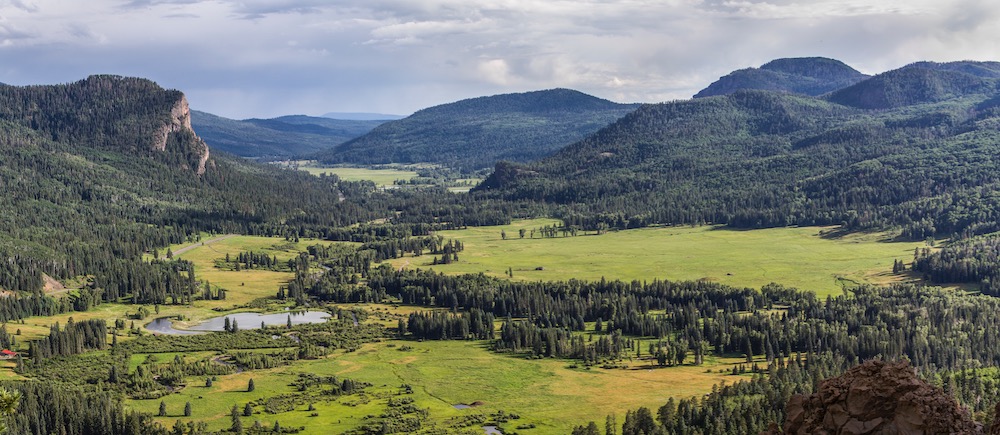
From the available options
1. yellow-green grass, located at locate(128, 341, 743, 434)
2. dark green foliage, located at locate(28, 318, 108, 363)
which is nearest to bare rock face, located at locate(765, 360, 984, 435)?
yellow-green grass, located at locate(128, 341, 743, 434)

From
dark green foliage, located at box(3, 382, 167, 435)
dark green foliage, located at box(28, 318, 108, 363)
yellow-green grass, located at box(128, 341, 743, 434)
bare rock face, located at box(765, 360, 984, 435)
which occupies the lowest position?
yellow-green grass, located at box(128, 341, 743, 434)

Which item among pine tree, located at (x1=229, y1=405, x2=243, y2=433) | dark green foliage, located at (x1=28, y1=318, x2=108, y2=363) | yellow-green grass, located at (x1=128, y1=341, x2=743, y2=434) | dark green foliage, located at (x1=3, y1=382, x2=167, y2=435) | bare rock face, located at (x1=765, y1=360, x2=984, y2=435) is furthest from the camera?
dark green foliage, located at (x1=28, y1=318, x2=108, y2=363)

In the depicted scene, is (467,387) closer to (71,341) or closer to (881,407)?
(71,341)

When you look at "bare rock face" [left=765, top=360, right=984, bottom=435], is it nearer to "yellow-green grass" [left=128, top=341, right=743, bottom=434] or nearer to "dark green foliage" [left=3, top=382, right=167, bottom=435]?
"yellow-green grass" [left=128, top=341, right=743, bottom=434]

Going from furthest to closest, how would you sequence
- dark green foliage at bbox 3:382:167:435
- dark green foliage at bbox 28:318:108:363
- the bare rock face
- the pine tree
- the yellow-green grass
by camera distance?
1. dark green foliage at bbox 28:318:108:363
2. the yellow-green grass
3. the pine tree
4. dark green foliage at bbox 3:382:167:435
5. the bare rock face

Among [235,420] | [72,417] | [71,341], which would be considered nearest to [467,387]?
[235,420]

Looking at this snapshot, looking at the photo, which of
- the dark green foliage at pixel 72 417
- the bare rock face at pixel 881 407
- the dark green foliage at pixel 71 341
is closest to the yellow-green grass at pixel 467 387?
the dark green foliage at pixel 72 417
